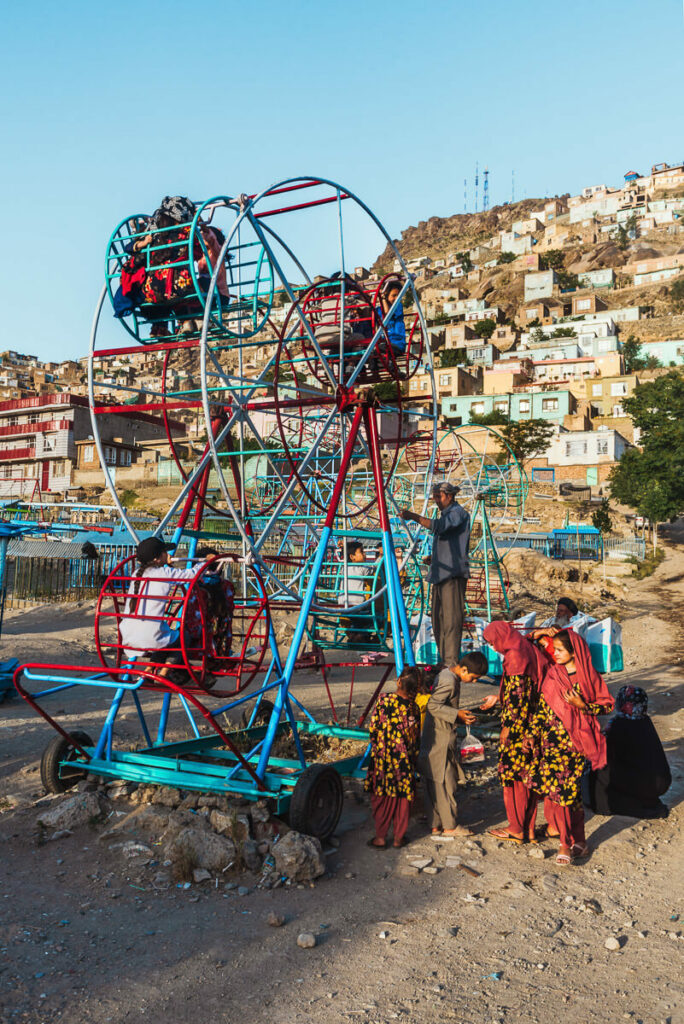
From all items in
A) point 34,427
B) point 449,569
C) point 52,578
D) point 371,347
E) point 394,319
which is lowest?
point 52,578

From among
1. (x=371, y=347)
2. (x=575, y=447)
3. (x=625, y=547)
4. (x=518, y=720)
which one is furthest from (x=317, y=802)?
(x=575, y=447)

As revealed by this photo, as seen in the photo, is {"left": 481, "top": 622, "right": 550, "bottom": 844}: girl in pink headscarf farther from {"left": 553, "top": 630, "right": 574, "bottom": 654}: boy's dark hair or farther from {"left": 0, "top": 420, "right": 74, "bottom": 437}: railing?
{"left": 0, "top": 420, "right": 74, "bottom": 437}: railing

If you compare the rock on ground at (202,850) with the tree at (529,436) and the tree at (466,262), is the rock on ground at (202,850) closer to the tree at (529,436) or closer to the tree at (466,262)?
the tree at (529,436)

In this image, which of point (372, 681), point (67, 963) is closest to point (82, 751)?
point (67, 963)

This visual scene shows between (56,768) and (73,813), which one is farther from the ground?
(56,768)

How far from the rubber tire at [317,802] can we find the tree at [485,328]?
9714cm

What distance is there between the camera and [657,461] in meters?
40.3

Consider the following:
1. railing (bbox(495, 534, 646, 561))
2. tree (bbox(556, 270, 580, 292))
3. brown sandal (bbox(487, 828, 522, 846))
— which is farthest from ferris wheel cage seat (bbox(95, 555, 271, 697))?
tree (bbox(556, 270, 580, 292))

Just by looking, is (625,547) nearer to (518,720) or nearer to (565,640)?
(565,640)

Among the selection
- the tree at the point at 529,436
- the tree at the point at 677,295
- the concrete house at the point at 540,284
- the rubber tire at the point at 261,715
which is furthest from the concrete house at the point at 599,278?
the rubber tire at the point at 261,715

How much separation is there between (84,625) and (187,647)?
617 inches

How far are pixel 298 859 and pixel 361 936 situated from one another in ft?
2.70

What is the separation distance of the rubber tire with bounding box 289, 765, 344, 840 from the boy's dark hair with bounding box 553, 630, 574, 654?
6.41 ft

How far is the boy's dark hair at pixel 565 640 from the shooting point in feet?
19.1
